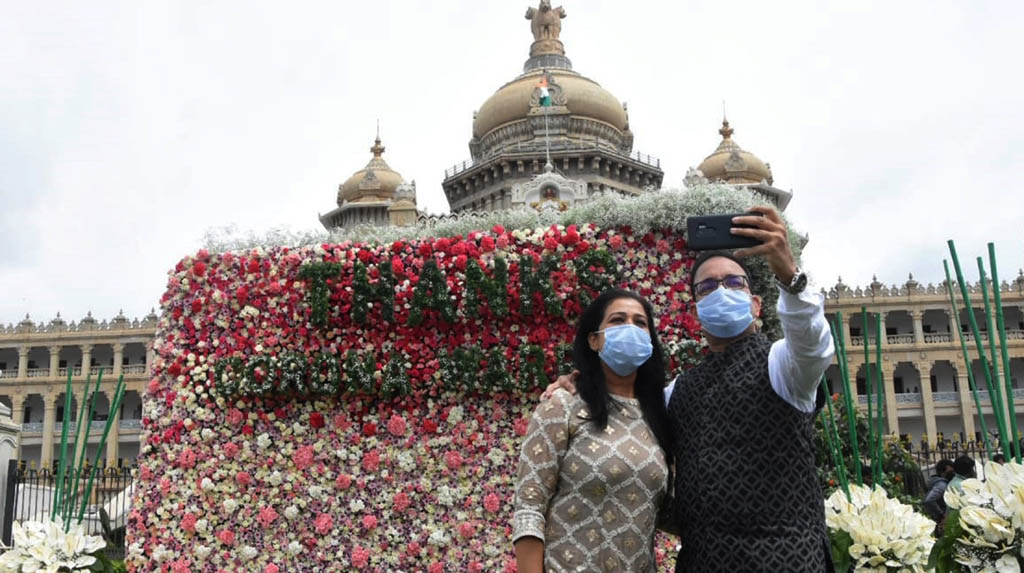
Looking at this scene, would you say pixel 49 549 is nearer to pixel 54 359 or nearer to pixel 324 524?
pixel 324 524

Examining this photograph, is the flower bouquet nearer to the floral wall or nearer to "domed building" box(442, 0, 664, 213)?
the floral wall

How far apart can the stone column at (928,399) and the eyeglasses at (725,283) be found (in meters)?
37.7

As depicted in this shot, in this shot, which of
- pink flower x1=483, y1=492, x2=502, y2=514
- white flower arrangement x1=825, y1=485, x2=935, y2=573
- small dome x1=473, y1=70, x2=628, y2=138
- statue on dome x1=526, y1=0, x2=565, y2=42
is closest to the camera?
white flower arrangement x1=825, y1=485, x2=935, y2=573

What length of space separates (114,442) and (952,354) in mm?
39466

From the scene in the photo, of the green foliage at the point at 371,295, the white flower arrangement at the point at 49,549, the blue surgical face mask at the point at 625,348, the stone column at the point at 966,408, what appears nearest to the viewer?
the blue surgical face mask at the point at 625,348

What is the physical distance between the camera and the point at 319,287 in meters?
7.98

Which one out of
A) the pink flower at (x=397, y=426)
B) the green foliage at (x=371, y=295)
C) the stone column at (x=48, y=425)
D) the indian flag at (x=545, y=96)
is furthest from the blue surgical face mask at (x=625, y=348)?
the stone column at (x=48, y=425)

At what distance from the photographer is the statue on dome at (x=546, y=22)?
1609 inches

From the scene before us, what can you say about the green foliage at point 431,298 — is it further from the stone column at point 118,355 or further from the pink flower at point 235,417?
the stone column at point 118,355

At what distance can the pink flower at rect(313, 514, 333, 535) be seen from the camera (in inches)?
299

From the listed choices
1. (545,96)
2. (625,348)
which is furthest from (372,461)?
(545,96)

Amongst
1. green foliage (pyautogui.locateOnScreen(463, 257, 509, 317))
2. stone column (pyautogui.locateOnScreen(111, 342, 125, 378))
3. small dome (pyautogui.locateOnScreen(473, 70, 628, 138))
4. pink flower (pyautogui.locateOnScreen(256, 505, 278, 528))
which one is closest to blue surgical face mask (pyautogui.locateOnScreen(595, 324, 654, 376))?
green foliage (pyautogui.locateOnScreen(463, 257, 509, 317))

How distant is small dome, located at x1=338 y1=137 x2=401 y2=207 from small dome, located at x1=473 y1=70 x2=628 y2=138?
505 centimetres

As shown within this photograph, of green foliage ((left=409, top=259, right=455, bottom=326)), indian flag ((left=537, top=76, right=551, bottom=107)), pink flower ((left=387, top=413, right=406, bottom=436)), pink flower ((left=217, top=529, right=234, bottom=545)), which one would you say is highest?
indian flag ((left=537, top=76, right=551, bottom=107))
